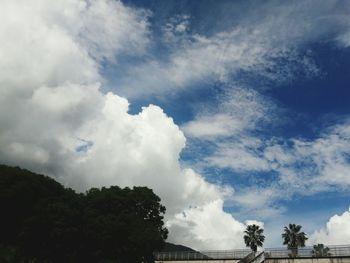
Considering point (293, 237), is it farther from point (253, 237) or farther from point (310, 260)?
point (310, 260)

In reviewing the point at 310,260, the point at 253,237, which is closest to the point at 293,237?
the point at 253,237

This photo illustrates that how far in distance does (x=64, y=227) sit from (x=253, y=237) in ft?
157

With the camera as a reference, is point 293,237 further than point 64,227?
Yes

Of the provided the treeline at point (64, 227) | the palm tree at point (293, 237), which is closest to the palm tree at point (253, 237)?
the palm tree at point (293, 237)

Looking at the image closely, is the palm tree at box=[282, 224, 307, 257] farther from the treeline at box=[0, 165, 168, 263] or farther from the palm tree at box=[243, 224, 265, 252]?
the treeline at box=[0, 165, 168, 263]

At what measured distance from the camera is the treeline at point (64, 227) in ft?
196

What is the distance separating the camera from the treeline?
196 ft

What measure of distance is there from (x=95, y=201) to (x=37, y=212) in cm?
1210

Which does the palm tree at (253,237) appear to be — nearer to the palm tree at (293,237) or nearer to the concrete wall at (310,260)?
the palm tree at (293,237)

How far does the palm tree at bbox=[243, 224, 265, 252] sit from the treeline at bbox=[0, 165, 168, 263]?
3032cm

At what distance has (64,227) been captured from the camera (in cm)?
6075

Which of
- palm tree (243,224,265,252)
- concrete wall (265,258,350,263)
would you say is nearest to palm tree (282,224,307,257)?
palm tree (243,224,265,252)

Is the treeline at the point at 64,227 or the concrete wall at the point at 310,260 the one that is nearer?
the concrete wall at the point at 310,260

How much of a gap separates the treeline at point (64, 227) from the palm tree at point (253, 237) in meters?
30.3
